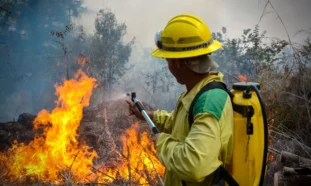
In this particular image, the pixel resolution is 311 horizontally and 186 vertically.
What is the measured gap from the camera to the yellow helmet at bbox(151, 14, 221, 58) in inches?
73.3

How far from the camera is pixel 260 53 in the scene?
10805 mm

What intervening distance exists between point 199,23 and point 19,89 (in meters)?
18.8

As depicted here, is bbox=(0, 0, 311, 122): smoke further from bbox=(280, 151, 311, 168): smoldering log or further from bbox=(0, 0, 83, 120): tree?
bbox=(280, 151, 311, 168): smoldering log

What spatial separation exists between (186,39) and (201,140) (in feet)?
2.24

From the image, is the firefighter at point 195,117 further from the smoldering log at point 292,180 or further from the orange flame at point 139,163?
the orange flame at point 139,163

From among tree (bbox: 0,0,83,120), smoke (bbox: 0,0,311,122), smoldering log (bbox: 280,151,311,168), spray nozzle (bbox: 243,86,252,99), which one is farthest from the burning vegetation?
tree (bbox: 0,0,83,120)

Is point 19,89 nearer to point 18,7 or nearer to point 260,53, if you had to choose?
point 18,7

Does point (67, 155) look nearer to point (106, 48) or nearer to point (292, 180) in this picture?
point (292, 180)

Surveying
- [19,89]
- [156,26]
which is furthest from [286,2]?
[19,89]

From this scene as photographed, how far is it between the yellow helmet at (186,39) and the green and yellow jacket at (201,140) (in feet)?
0.68

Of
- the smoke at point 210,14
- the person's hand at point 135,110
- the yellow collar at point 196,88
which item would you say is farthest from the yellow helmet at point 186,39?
the smoke at point 210,14

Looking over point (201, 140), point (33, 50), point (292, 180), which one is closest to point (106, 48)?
point (33, 50)

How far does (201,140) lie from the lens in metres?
1.53

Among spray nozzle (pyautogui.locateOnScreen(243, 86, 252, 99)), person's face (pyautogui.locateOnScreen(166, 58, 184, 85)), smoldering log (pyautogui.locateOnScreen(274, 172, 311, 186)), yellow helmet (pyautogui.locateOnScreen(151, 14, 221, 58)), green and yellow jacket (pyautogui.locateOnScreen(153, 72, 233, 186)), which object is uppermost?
yellow helmet (pyautogui.locateOnScreen(151, 14, 221, 58))
